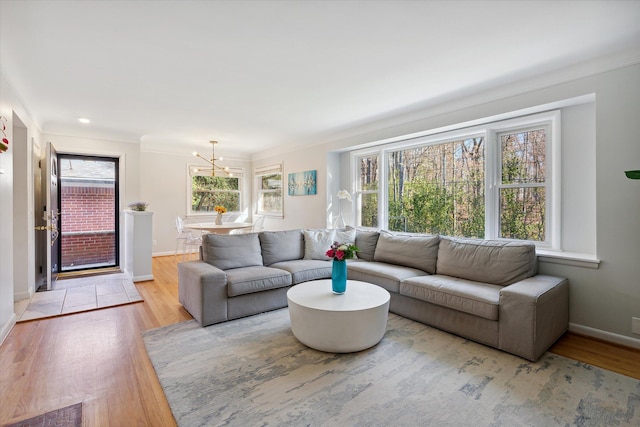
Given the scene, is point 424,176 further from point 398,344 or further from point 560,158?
point 398,344

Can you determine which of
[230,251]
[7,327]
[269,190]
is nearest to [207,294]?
[230,251]

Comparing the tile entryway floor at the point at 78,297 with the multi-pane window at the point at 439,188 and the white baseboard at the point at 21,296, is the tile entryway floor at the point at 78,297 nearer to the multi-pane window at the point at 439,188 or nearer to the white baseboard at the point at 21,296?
the white baseboard at the point at 21,296

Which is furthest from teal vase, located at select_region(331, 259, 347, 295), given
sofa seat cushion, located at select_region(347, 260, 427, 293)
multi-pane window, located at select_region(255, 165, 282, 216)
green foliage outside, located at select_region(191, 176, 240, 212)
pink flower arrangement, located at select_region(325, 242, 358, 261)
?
green foliage outside, located at select_region(191, 176, 240, 212)

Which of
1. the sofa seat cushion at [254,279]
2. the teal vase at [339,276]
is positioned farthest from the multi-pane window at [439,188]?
the sofa seat cushion at [254,279]

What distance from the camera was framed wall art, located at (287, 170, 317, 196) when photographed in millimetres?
5852

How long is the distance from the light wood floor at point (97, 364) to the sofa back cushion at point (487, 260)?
0.65 metres

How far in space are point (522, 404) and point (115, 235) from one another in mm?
6206

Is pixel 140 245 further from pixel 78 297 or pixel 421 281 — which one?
pixel 421 281

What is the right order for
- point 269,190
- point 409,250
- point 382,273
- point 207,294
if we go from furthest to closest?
1. point 269,190
2. point 409,250
3. point 382,273
4. point 207,294

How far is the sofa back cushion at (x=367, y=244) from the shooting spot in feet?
13.8

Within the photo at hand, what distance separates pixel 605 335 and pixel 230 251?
363 cm

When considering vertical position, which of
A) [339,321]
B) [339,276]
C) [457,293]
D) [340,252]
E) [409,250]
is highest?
[340,252]

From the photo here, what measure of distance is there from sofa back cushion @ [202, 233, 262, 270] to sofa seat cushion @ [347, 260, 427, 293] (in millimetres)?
1158

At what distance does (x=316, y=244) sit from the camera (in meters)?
4.17
